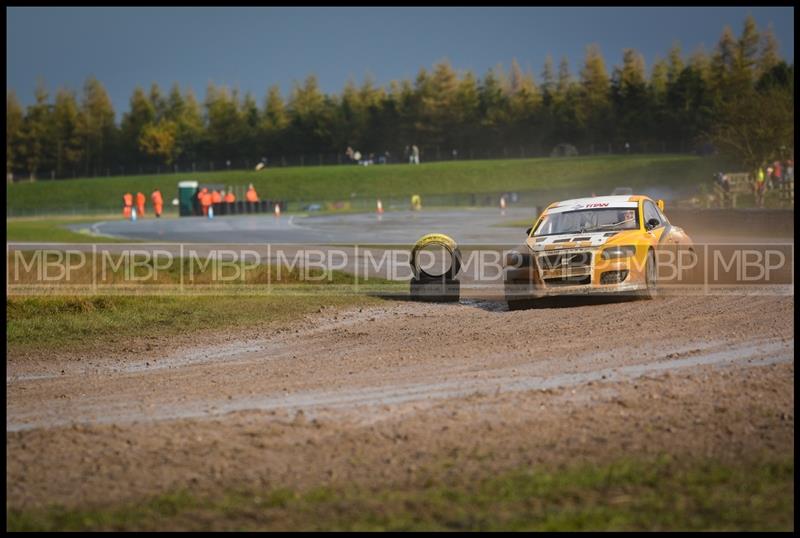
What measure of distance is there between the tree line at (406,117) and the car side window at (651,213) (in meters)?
89.5

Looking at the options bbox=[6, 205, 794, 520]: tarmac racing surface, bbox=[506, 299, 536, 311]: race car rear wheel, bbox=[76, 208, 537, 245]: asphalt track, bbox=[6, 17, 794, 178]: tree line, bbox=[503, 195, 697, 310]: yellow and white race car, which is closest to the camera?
bbox=[6, 205, 794, 520]: tarmac racing surface

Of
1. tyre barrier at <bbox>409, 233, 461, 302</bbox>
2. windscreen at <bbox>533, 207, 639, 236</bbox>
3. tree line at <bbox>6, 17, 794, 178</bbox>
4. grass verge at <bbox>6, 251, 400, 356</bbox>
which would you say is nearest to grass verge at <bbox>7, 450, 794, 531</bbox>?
grass verge at <bbox>6, 251, 400, 356</bbox>

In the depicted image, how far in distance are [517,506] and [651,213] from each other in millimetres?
11178

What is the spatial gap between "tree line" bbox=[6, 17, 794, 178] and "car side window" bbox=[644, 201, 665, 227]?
8955cm

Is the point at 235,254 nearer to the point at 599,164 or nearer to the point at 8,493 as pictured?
the point at 8,493

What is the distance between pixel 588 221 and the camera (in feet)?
54.4

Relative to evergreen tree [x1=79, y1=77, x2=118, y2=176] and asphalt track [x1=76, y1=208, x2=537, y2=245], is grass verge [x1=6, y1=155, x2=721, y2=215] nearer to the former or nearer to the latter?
evergreen tree [x1=79, y1=77, x2=118, y2=176]

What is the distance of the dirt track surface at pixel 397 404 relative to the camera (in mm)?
7266

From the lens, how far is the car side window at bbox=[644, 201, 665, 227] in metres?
16.4

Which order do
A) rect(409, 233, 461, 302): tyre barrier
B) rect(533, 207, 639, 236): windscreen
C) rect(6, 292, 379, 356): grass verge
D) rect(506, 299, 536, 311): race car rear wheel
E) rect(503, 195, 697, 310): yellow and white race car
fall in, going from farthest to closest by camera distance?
rect(409, 233, 461, 302): tyre barrier
rect(533, 207, 639, 236): windscreen
rect(506, 299, 536, 311): race car rear wheel
rect(503, 195, 697, 310): yellow and white race car
rect(6, 292, 379, 356): grass verge

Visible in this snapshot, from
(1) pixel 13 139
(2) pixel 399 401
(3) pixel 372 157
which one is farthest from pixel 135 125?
(2) pixel 399 401

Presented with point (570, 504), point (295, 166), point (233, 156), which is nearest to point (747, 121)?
point (570, 504)

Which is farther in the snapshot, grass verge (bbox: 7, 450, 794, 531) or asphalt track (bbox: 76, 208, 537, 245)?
asphalt track (bbox: 76, 208, 537, 245)

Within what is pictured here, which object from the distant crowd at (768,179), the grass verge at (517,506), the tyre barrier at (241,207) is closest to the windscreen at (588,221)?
the grass verge at (517,506)
